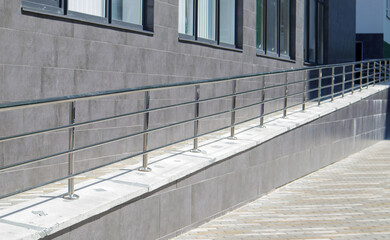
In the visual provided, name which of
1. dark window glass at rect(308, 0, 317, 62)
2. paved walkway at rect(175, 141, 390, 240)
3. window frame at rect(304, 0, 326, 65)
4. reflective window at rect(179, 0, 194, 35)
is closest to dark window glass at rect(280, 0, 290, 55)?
window frame at rect(304, 0, 326, 65)

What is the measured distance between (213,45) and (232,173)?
14.6 ft

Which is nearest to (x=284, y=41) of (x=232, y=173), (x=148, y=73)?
(x=148, y=73)

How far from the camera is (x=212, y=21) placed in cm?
1195

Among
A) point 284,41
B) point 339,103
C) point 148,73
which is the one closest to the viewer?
point 148,73

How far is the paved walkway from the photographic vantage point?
6512 millimetres

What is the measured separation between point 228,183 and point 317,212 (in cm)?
140

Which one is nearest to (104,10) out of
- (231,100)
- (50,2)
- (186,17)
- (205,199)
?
(50,2)

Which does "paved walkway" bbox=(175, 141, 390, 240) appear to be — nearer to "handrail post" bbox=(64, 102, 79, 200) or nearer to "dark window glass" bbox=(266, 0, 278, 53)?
"handrail post" bbox=(64, 102, 79, 200)

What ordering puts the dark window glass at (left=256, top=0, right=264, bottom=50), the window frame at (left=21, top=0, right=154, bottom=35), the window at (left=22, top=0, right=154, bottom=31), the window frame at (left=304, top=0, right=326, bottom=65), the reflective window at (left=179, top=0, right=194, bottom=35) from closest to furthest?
the window frame at (left=21, top=0, right=154, bottom=35), the window at (left=22, top=0, right=154, bottom=31), the reflective window at (left=179, top=0, right=194, bottom=35), the dark window glass at (left=256, top=0, right=264, bottom=50), the window frame at (left=304, top=0, right=326, bottom=65)

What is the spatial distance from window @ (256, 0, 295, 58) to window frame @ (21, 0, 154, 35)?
537 cm

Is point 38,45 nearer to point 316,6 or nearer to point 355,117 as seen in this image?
point 355,117

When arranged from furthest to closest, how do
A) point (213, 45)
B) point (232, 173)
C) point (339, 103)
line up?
point (339, 103), point (213, 45), point (232, 173)

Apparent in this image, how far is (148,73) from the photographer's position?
9055 mm

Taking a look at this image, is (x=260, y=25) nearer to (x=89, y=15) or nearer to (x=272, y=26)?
(x=272, y=26)
